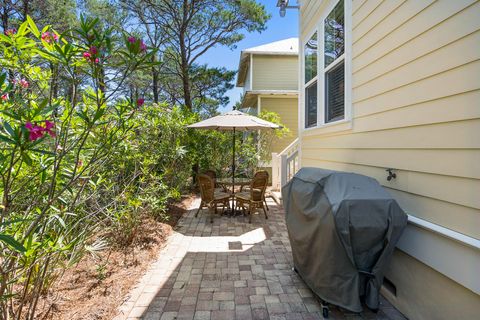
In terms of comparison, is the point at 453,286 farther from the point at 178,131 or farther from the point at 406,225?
the point at 178,131

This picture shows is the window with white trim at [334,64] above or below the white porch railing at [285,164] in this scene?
above

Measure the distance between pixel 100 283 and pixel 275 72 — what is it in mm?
11230

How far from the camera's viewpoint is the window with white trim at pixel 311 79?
215 inches

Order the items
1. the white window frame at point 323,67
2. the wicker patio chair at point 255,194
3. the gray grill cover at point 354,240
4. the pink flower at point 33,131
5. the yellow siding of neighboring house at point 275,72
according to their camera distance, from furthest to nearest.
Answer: the yellow siding of neighboring house at point 275,72 → the wicker patio chair at point 255,194 → the white window frame at point 323,67 → the gray grill cover at point 354,240 → the pink flower at point 33,131

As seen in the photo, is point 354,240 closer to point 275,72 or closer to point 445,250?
point 445,250

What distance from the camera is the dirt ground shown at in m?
2.62

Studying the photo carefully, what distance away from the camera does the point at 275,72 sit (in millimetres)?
12453

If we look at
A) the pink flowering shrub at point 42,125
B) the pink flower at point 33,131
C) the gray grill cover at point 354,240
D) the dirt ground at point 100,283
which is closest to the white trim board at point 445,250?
the gray grill cover at point 354,240

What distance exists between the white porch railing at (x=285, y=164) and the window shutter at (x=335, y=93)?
2.24 meters

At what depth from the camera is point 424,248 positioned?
7.70ft

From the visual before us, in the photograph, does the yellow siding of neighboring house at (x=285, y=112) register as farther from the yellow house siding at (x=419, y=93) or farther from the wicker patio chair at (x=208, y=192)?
the yellow house siding at (x=419, y=93)

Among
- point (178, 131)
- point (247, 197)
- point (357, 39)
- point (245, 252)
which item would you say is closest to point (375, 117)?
point (357, 39)

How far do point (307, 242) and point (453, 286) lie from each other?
3.83ft

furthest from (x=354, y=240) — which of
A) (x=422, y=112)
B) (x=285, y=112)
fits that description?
(x=285, y=112)
